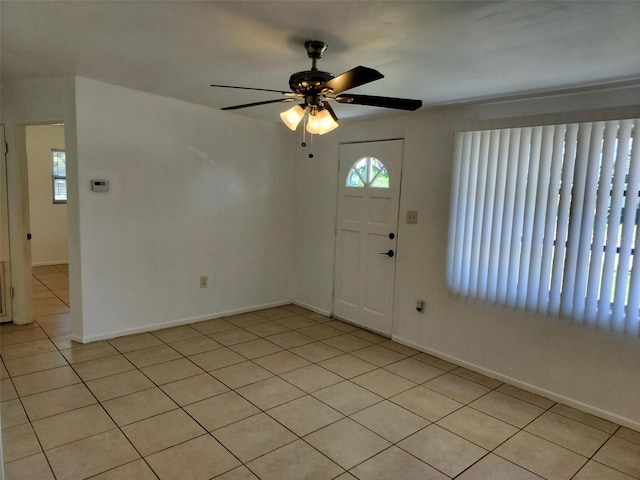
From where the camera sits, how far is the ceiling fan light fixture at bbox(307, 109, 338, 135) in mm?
2309

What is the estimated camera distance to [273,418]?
2.65m

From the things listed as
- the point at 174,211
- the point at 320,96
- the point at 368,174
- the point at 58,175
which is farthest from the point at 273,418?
the point at 58,175

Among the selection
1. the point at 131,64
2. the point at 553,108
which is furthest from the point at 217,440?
the point at 553,108

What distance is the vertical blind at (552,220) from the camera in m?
2.64

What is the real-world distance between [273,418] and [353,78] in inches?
82.6

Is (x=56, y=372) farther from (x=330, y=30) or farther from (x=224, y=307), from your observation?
(x=330, y=30)

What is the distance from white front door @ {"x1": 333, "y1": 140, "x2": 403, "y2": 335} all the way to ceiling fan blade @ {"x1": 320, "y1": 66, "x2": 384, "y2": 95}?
208cm

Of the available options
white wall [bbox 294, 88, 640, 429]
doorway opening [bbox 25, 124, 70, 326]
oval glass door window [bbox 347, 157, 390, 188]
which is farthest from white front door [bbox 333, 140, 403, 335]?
doorway opening [bbox 25, 124, 70, 326]

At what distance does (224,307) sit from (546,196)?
341 centimetres

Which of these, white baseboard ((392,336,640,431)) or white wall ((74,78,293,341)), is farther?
white wall ((74,78,293,341))

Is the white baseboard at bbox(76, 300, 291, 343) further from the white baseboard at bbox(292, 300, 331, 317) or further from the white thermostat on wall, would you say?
the white thermostat on wall

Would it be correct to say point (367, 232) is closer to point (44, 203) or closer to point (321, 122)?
point (321, 122)

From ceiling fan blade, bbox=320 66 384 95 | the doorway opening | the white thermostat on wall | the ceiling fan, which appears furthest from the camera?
the doorway opening

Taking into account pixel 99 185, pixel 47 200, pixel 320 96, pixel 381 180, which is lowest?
pixel 47 200
